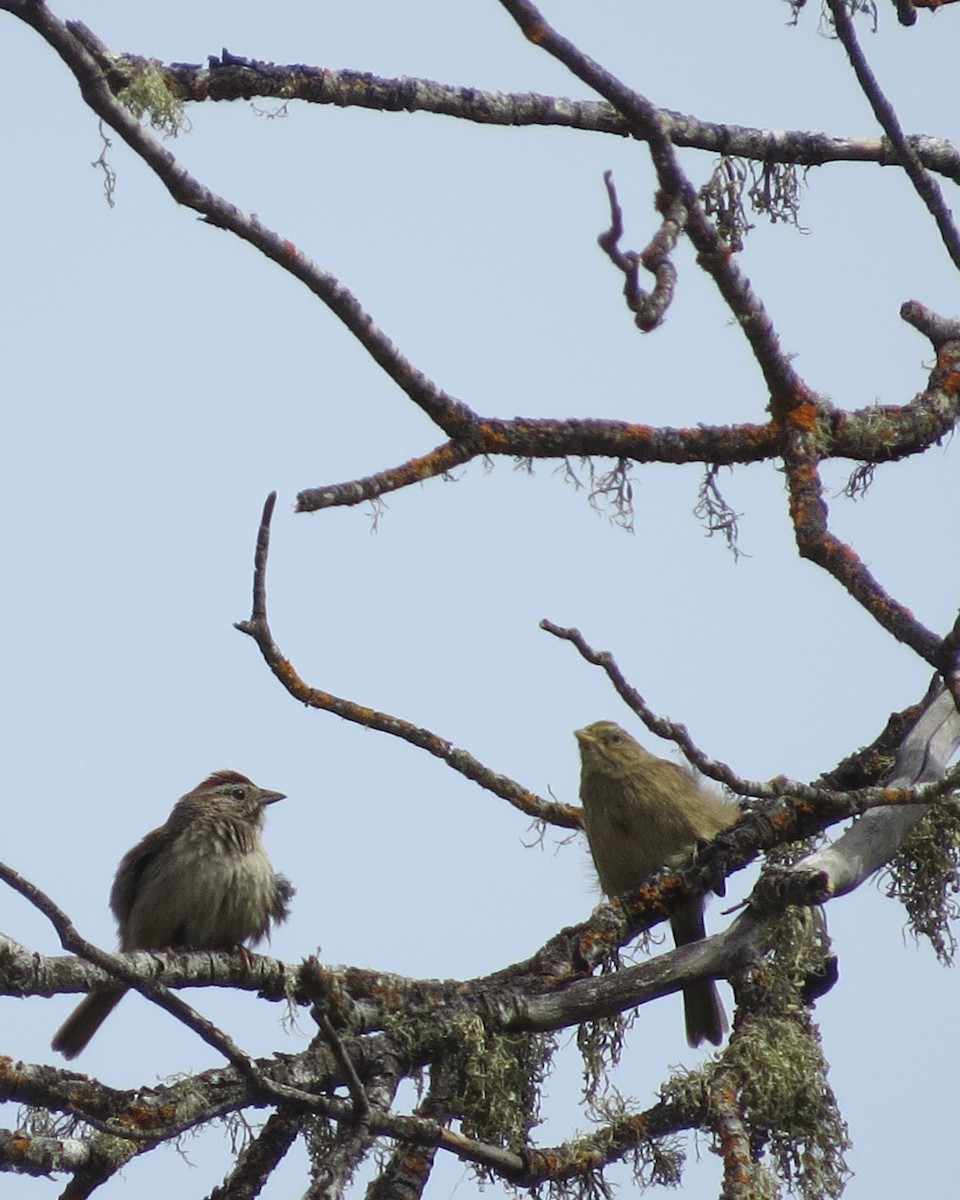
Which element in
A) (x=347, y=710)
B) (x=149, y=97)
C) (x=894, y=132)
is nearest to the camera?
(x=894, y=132)

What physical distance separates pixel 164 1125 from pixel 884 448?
2967mm

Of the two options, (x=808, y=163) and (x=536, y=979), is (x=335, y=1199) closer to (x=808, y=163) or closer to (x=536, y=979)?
(x=536, y=979)

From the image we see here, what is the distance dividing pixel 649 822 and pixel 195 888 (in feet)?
5.36

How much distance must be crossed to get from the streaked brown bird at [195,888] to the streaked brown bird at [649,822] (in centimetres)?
122

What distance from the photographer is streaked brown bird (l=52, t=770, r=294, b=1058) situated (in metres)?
6.09

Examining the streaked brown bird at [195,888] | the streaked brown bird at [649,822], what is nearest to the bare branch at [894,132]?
the streaked brown bird at [649,822]

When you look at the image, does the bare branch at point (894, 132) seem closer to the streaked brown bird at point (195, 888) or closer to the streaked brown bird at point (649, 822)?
the streaked brown bird at point (649, 822)

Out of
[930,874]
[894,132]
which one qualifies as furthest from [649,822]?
[894,132]

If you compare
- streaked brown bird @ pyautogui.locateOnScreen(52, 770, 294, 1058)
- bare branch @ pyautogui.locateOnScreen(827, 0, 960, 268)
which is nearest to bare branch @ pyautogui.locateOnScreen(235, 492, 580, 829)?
streaked brown bird @ pyautogui.locateOnScreen(52, 770, 294, 1058)

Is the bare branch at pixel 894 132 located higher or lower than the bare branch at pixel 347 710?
higher

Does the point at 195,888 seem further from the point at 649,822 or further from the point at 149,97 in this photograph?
the point at 149,97

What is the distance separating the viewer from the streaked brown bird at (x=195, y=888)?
20.0ft

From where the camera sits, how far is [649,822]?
20.5 feet

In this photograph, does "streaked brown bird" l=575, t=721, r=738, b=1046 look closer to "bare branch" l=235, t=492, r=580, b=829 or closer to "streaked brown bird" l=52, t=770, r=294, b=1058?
"bare branch" l=235, t=492, r=580, b=829
